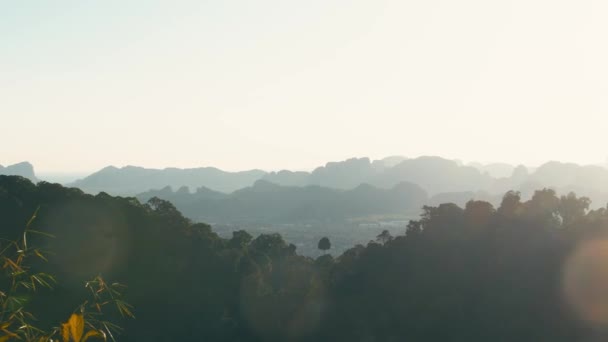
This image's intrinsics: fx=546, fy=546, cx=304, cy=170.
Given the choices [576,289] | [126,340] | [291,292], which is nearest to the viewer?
[576,289]

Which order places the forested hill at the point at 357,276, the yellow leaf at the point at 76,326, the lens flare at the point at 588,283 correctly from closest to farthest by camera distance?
1. the yellow leaf at the point at 76,326
2. the lens flare at the point at 588,283
3. the forested hill at the point at 357,276

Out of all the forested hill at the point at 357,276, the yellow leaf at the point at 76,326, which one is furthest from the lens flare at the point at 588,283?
the yellow leaf at the point at 76,326

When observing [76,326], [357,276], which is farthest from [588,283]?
[76,326]

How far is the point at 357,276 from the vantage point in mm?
42250

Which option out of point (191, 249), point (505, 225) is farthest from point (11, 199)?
point (505, 225)

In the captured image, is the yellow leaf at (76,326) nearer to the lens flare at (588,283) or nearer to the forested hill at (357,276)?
the forested hill at (357,276)

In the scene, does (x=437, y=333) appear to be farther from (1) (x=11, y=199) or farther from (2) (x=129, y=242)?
(1) (x=11, y=199)

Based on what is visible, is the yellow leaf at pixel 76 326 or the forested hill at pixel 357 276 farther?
the forested hill at pixel 357 276

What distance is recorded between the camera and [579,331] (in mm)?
31891

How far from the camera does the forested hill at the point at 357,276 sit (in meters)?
34.4

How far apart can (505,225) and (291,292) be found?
56.3 ft

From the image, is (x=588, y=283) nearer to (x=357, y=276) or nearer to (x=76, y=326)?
(x=357, y=276)

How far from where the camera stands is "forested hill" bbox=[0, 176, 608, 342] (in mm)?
34438

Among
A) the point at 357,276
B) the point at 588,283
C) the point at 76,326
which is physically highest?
the point at 76,326
